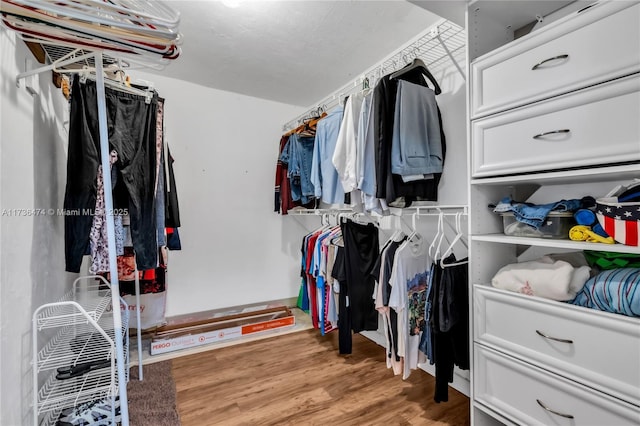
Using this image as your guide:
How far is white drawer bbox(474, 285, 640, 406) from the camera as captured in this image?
0.89 m

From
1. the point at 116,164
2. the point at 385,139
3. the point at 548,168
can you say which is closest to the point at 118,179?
the point at 116,164

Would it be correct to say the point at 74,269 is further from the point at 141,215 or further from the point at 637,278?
the point at 637,278

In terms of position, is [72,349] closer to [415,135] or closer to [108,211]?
[108,211]

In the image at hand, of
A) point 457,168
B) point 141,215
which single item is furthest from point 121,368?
point 457,168

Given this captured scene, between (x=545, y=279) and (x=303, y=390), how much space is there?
1520mm

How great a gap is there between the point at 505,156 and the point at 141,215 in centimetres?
179

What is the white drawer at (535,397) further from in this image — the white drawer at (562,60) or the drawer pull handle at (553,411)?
the white drawer at (562,60)

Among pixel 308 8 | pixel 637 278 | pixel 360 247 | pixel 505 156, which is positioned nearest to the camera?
pixel 637 278

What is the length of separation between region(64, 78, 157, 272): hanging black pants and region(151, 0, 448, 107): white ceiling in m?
0.75

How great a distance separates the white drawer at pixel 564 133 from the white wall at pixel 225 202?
239 cm

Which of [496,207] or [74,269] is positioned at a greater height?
[496,207]

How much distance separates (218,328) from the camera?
104 inches

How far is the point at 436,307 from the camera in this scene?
144 centimetres

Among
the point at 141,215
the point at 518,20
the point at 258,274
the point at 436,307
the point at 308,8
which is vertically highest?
the point at 308,8
